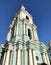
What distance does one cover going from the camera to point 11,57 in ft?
80.5

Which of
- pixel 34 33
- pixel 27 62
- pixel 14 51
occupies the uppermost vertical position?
pixel 34 33

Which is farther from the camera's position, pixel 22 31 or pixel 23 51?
pixel 22 31

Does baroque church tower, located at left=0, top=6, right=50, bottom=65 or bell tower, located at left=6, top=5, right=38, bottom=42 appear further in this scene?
bell tower, located at left=6, top=5, right=38, bottom=42

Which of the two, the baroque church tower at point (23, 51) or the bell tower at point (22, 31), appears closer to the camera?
the baroque church tower at point (23, 51)

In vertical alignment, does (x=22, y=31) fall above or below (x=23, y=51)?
above

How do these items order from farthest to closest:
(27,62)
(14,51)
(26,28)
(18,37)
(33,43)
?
(26,28) < (18,37) < (33,43) < (14,51) < (27,62)

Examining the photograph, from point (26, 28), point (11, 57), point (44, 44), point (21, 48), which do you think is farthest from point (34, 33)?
point (11, 57)

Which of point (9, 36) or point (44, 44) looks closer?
point (44, 44)

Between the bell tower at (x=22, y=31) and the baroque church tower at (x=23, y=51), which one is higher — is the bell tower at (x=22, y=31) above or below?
above

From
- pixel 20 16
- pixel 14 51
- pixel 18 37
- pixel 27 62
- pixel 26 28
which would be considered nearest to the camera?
pixel 27 62

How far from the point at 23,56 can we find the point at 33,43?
3.74 metres

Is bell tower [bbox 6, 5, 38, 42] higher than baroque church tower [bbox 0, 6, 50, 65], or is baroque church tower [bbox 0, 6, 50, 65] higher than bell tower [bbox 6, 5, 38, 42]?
bell tower [bbox 6, 5, 38, 42]

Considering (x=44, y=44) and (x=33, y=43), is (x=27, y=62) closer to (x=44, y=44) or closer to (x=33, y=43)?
(x=33, y=43)

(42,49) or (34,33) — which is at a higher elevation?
(34,33)
